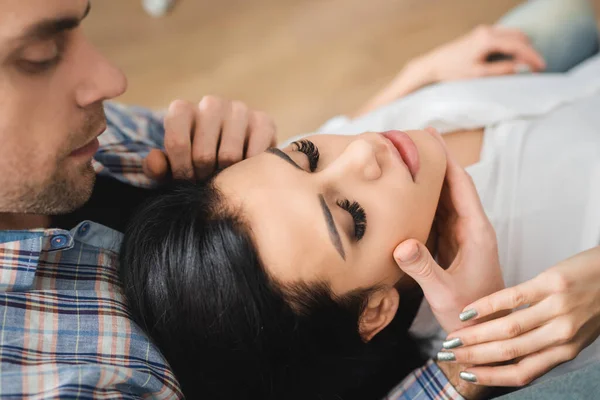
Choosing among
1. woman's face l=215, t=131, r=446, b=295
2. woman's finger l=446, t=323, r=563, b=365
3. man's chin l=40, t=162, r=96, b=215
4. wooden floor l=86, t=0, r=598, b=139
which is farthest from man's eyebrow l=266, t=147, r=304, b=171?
wooden floor l=86, t=0, r=598, b=139

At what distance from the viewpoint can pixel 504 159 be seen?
1.33 metres

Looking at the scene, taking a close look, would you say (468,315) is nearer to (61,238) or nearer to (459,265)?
(459,265)

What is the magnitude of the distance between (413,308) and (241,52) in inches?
65.5

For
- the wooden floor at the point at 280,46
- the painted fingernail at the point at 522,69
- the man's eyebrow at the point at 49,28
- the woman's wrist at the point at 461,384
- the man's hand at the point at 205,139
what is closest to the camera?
the man's eyebrow at the point at 49,28

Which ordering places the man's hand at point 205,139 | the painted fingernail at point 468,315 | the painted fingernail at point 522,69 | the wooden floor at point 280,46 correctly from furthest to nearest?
1. the wooden floor at point 280,46
2. the painted fingernail at point 522,69
3. the man's hand at point 205,139
4. the painted fingernail at point 468,315

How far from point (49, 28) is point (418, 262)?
2.28 ft

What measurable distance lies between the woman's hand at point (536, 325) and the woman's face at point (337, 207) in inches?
7.2

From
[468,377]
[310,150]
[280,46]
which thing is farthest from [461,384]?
[280,46]

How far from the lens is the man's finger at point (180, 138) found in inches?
46.7

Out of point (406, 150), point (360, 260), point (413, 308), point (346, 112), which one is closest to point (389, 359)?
point (413, 308)

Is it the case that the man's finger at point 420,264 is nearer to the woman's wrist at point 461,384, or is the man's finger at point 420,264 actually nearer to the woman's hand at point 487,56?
the woman's wrist at point 461,384

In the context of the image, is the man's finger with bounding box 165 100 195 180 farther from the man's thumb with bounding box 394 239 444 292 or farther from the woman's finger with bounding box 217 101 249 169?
the man's thumb with bounding box 394 239 444 292

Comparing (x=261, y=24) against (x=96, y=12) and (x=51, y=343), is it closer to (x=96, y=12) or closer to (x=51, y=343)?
(x=96, y=12)

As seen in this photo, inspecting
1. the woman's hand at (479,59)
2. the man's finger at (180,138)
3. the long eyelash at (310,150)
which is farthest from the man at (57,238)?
the woman's hand at (479,59)
